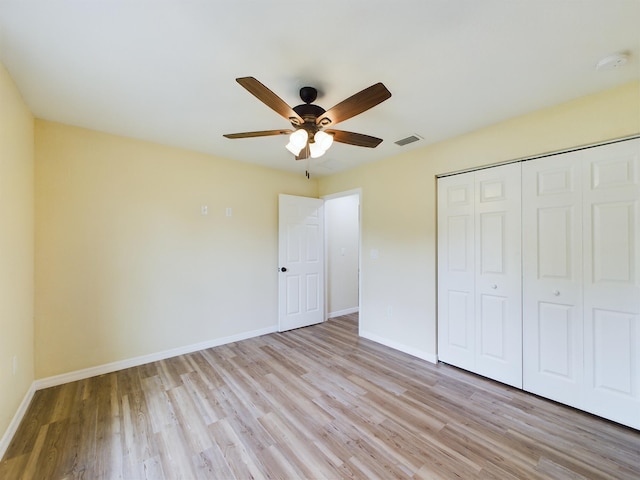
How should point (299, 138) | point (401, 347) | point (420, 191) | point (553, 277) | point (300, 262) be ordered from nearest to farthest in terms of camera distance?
point (299, 138)
point (553, 277)
point (420, 191)
point (401, 347)
point (300, 262)

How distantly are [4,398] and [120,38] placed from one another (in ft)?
7.69

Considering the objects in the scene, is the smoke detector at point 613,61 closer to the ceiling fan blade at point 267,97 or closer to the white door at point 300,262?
the ceiling fan blade at point 267,97

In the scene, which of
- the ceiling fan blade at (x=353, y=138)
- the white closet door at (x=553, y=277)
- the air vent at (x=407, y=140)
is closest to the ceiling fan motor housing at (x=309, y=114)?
the ceiling fan blade at (x=353, y=138)

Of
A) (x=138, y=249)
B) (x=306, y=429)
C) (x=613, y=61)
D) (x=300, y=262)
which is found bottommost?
(x=306, y=429)

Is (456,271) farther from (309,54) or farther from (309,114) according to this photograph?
(309,54)

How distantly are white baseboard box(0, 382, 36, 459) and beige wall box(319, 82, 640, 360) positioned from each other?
333 centimetres

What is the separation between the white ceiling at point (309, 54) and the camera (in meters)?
1.31

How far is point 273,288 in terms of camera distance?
393 centimetres

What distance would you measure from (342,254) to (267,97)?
141 inches

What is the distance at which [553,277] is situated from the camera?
220 centimetres

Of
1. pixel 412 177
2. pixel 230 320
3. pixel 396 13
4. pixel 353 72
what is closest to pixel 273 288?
pixel 230 320

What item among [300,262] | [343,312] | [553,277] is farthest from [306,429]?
[343,312]

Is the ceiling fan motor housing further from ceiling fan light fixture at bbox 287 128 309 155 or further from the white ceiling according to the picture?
the white ceiling

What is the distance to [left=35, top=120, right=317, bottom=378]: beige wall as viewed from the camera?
2.47 meters
